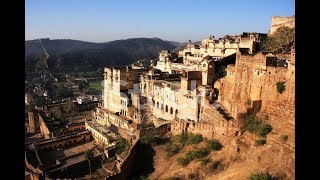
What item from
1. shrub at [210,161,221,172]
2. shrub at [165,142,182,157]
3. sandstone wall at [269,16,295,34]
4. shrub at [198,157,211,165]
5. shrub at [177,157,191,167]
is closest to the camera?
shrub at [210,161,221,172]

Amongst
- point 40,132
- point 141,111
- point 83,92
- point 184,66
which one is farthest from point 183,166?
point 83,92

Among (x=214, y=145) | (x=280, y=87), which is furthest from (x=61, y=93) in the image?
(x=280, y=87)

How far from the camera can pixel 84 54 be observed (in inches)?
5581

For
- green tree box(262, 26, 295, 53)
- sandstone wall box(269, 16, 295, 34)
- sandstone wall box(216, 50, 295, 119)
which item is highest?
sandstone wall box(269, 16, 295, 34)

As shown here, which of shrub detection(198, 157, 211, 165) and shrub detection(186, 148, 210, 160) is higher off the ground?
shrub detection(186, 148, 210, 160)

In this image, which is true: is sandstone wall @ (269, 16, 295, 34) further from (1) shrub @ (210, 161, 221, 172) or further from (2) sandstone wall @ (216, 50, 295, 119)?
(1) shrub @ (210, 161, 221, 172)

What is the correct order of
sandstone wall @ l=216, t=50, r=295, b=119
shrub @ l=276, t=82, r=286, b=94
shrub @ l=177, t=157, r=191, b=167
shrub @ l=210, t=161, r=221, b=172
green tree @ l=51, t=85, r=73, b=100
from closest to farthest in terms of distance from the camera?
sandstone wall @ l=216, t=50, r=295, b=119 < shrub @ l=276, t=82, r=286, b=94 < shrub @ l=210, t=161, r=221, b=172 < shrub @ l=177, t=157, r=191, b=167 < green tree @ l=51, t=85, r=73, b=100

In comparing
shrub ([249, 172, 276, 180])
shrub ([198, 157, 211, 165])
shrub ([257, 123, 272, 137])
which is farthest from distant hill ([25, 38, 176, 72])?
shrub ([249, 172, 276, 180])

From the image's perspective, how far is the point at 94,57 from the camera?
429 ft

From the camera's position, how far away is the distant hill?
113156 mm

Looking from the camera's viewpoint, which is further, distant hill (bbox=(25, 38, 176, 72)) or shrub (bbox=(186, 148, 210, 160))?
distant hill (bbox=(25, 38, 176, 72))

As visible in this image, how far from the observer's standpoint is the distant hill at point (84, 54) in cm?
11316
